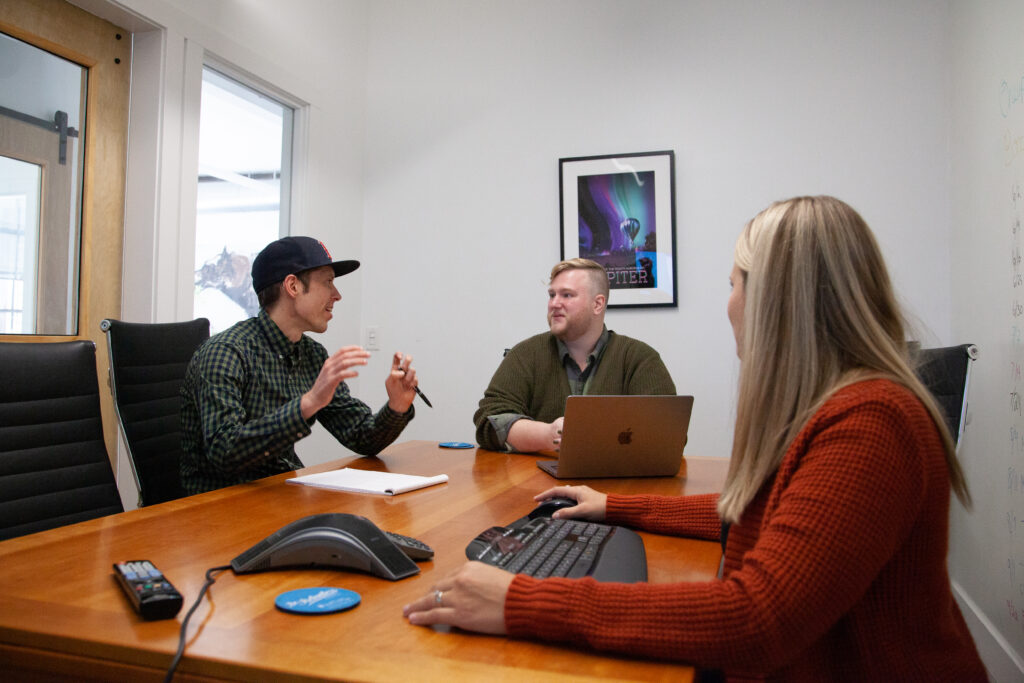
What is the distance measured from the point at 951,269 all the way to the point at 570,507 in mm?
2584

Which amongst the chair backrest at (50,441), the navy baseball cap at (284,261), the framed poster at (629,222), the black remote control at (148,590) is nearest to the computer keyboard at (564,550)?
the black remote control at (148,590)

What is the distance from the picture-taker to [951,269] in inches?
118

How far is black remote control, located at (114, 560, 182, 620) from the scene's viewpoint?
743mm

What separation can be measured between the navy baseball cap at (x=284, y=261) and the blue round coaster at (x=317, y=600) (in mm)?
1222

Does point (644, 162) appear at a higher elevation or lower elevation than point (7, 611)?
higher

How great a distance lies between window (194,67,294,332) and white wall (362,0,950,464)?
0.59m

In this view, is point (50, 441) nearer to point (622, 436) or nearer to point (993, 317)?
point (622, 436)

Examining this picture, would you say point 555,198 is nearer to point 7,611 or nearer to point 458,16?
point 458,16

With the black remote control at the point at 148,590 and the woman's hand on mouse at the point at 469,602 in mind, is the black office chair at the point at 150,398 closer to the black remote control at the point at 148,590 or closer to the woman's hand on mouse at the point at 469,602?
the black remote control at the point at 148,590

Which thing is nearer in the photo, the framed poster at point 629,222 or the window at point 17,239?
the window at point 17,239

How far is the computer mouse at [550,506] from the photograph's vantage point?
1221 millimetres

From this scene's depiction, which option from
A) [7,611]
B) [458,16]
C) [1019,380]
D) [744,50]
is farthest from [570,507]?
[458,16]

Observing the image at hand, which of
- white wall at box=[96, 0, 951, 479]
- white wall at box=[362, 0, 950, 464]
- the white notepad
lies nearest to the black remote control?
the white notepad

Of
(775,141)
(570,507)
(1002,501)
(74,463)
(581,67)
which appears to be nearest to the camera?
(570,507)
